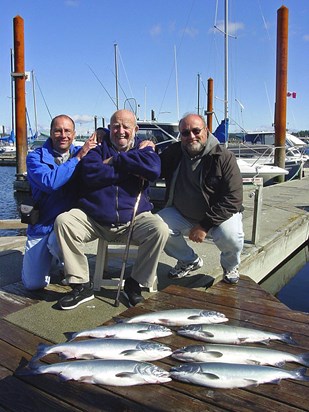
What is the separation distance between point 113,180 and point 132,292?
1.04m

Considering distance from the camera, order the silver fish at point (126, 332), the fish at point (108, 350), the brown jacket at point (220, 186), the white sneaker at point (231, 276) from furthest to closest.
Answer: the white sneaker at point (231, 276) → the brown jacket at point (220, 186) → the silver fish at point (126, 332) → the fish at point (108, 350)

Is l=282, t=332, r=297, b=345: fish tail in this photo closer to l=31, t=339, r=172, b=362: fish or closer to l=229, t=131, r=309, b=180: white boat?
l=31, t=339, r=172, b=362: fish

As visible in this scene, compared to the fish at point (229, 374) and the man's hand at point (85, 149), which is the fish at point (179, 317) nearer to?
the fish at point (229, 374)

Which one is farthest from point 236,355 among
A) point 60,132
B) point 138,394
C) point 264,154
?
point 264,154

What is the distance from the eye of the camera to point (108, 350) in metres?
2.49

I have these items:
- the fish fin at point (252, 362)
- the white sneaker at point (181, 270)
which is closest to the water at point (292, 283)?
the white sneaker at point (181, 270)

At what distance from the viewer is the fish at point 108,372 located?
2248mm

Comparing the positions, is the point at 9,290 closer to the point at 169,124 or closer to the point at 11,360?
the point at 11,360

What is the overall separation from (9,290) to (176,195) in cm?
197

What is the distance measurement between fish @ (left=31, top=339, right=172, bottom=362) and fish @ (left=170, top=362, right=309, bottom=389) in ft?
0.65

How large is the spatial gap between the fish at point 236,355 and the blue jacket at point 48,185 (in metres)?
1.84

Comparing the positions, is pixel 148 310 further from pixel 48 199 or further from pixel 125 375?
pixel 48 199

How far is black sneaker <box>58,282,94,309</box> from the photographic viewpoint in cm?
341

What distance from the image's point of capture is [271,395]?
2.18m
